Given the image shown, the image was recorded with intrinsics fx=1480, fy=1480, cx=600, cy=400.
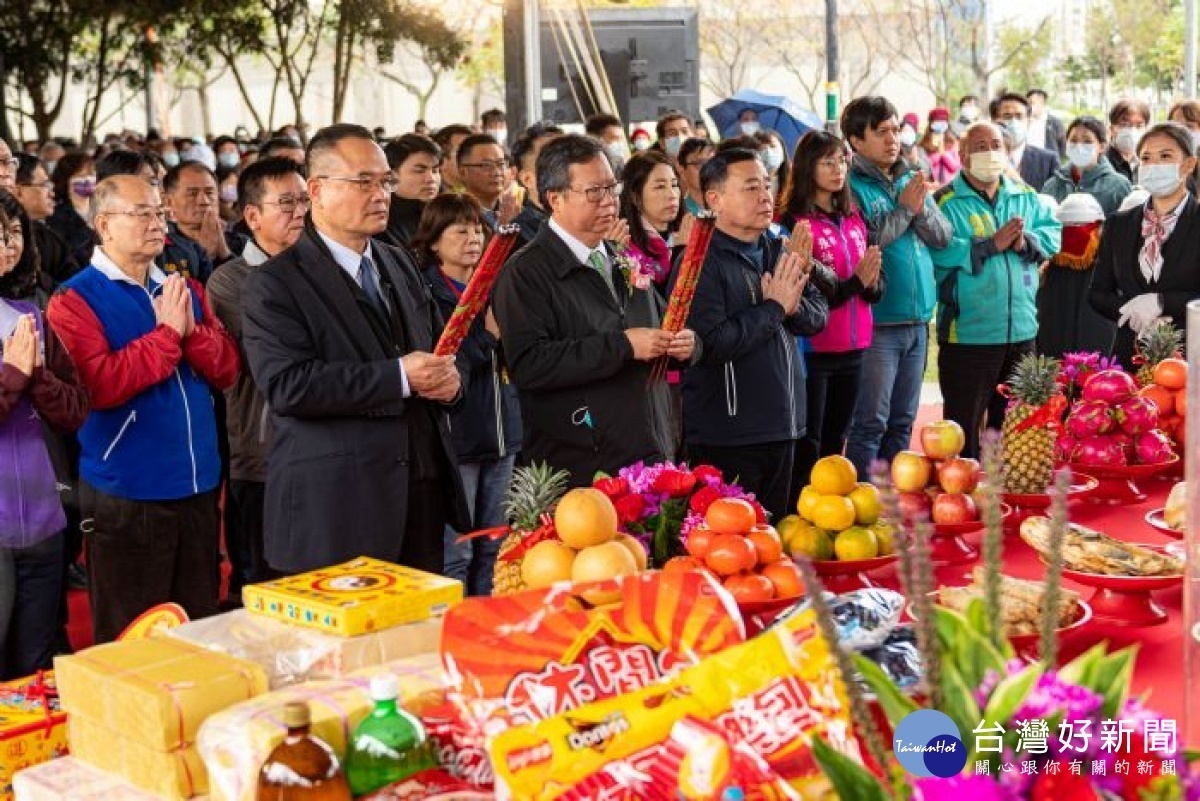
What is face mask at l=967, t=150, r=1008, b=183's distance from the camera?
5391 millimetres

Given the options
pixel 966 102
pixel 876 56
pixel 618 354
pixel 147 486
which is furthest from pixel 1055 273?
pixel 876 56

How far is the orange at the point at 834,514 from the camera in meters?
2.59

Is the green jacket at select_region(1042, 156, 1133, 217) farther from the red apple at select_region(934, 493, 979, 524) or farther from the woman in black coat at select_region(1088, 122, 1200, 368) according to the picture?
the red apple at select_region(934, 493, 979, 524)

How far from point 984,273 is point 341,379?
10.4ft

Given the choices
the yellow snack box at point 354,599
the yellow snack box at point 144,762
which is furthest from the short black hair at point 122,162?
the yellow snack box at point 144,762

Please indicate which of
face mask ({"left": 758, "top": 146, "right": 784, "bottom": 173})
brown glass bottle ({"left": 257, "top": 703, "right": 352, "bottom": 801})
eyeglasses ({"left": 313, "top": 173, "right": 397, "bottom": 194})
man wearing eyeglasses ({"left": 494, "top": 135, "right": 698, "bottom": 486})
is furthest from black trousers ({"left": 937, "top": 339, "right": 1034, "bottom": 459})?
brown glass bottle ({"left": 257, "top": 703, "right": 352, "bottom": 801})

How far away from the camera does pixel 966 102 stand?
1296 centimetres

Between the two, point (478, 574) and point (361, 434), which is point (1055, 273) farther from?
point (361, 434)

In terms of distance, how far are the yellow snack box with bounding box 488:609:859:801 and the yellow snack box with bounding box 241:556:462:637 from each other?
1.47ft

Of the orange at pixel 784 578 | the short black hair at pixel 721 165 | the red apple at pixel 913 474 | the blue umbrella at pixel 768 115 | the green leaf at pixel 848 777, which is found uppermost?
the blue umbrella at pixel 768 115

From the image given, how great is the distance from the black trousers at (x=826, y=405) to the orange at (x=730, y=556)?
2.53 metres

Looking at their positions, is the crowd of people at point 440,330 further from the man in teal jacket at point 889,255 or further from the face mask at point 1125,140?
the face mask at point 1125,140

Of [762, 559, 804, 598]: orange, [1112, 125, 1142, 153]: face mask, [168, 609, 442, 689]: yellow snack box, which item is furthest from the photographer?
[1112, 125, 1142, 153]: face mask

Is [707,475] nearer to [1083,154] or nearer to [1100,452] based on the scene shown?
[1100,452]
